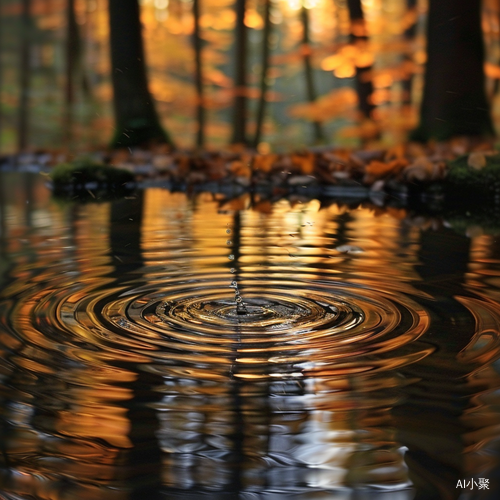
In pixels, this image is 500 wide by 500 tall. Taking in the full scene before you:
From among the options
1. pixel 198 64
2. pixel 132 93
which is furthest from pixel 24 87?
pixel 132 93

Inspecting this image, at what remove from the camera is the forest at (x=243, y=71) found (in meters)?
8.77

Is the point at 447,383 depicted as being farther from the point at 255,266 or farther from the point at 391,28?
the point at 391,28

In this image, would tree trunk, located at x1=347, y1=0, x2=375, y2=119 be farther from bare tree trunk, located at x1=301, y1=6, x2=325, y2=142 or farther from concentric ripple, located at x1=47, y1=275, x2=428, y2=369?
concentric ripple, located at x1=47, y1=275, x2=428, y2=369

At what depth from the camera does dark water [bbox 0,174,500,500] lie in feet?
4.67

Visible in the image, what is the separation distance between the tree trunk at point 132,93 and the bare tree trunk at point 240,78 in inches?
88.8

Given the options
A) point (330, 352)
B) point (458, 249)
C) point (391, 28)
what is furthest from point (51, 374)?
point (391, 28)

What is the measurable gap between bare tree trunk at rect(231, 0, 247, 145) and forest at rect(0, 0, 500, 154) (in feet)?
0.09

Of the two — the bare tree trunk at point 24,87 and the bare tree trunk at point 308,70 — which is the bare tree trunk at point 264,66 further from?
the bare tree trunk at point 24,87

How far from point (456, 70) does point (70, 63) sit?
1187 centimetres

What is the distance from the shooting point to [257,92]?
51.7 feet

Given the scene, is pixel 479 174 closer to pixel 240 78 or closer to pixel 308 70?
pixel 240 78

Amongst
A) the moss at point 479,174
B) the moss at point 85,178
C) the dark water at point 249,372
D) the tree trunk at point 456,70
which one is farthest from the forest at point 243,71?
the dark water at point 249,372

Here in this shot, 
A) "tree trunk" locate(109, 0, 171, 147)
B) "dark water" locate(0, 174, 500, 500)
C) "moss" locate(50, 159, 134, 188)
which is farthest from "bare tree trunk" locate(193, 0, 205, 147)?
"dark water" locate(0, 174, 500, 500)

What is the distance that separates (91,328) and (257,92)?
13.8m
